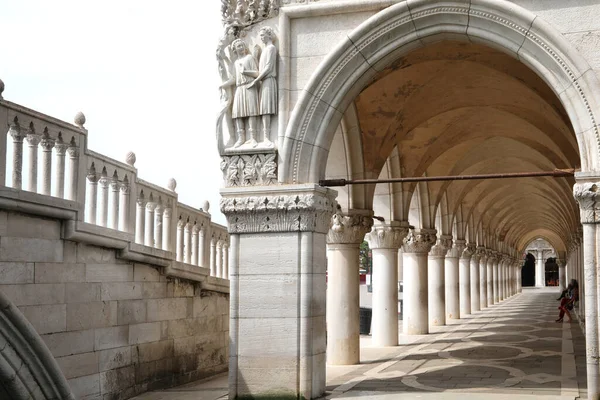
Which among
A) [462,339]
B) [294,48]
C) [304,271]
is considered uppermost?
[294,48]

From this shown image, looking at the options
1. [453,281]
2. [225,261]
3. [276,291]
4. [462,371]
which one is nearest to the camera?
[276,291]

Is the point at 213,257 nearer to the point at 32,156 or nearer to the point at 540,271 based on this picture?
the point at 32,156

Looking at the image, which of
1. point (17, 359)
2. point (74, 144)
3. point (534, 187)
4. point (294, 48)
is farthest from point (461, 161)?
point (17, 359)

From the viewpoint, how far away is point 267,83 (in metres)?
9.70

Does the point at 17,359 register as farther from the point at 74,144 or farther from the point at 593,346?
the point at 593,346

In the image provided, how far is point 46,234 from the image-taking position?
9133 mm

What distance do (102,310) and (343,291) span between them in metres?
4.53

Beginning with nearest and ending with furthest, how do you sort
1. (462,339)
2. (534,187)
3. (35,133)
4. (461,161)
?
(35,133) → (462,339) → (461,161) → (534,187)

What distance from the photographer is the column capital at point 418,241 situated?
19.5 metres

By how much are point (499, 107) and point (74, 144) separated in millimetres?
9143

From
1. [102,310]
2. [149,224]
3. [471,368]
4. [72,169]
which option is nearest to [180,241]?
[149,224]

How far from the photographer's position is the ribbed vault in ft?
40.4

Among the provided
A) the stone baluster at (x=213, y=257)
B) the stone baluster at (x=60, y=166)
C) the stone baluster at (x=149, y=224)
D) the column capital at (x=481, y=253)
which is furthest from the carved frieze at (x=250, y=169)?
the column capital at (x=481, y=253)

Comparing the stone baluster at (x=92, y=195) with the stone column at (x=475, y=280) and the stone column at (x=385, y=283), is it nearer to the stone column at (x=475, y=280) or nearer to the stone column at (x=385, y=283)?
the stone column at (x=385, y=283)
